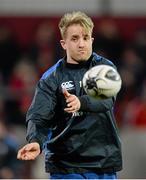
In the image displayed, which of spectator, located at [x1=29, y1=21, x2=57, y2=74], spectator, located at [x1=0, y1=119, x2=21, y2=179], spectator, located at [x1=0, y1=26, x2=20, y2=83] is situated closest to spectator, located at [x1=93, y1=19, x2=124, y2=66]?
spectator, located at [x1=29, y1=21, x2=57, y2=74]

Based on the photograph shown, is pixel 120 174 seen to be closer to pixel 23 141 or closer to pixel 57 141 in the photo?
pixel 23 141

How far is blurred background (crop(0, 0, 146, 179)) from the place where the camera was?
38.7ft

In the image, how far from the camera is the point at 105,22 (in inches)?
590

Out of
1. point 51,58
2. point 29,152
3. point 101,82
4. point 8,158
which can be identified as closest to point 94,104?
point 101,82

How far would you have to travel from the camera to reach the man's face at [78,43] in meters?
6.72

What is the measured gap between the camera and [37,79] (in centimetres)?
1338

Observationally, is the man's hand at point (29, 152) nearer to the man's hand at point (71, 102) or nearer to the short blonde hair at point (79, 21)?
the man's hand at point (71, 102)

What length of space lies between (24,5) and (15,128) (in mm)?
4134

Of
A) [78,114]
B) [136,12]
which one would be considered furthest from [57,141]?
[136,12]

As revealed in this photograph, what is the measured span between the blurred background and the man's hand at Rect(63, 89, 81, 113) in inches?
195

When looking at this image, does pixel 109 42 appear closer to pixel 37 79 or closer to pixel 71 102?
pixel 37 79

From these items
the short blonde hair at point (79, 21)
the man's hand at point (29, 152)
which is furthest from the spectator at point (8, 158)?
the man's hand at point (29, 152)

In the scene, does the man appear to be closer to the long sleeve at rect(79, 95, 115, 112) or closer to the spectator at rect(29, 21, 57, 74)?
the long sleeve at rect(79, 95, 115, 112)

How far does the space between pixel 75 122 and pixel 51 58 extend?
6926 millimetres
